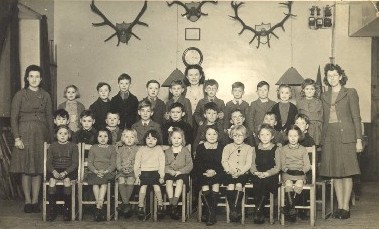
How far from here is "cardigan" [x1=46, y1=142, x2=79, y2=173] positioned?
5.42m

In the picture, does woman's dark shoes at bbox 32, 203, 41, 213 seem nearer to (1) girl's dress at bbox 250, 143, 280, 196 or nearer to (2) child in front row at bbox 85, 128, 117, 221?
(2) child in front row at bbox 85, 128, 117, 221

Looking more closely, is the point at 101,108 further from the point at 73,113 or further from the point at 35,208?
the point at 35,208

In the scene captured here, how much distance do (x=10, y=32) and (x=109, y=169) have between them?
2.47 metres

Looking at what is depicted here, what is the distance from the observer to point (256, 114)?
247 inches

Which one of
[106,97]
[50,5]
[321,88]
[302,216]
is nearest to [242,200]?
[302,216]

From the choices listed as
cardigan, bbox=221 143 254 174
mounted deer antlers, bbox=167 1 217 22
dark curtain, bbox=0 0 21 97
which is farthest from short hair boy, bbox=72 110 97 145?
mounted deer antlers, bbox=167 1 217 22

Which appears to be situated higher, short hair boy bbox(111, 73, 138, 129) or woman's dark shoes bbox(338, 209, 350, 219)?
Result: short hair boy bbox(111, 73, 138, 129)

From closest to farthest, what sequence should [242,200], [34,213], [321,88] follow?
[242,200]
[34,213]
[321,88]

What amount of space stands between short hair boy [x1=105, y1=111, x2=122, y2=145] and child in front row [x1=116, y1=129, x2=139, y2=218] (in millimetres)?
203

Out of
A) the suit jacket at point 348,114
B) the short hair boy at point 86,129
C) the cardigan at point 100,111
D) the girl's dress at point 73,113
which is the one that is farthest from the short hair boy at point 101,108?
the suit jacket at point 348,114

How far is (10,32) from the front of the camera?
22.3 ft

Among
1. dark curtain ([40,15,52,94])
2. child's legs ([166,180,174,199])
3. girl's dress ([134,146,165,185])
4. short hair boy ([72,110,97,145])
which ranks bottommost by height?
child's legs ([166,180,174,199])

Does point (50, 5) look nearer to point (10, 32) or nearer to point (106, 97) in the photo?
point (10, 32)

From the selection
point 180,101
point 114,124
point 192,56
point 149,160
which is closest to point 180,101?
point 180,101
